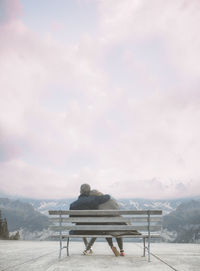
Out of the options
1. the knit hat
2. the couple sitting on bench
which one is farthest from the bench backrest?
the knit hat

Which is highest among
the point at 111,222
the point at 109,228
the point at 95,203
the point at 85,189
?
the point at 85,189

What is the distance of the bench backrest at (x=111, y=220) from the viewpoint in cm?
746

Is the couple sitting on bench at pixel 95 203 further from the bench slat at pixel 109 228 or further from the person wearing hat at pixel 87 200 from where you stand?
the bench slat at pixel 109 228

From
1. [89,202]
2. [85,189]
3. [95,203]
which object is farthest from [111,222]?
[85,189]

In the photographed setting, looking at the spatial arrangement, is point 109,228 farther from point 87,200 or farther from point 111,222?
point 87,200

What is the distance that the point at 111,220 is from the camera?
7555 millimetres

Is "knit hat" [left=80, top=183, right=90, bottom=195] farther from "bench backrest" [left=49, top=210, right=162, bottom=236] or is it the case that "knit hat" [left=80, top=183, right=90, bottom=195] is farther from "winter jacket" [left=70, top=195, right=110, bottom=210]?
"bench backrest" [left=49, top=210, right=162, bottom=236]

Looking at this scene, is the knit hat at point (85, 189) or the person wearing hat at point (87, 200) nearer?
the person wearing hat at point (87, 200)

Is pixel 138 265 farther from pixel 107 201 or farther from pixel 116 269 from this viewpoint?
pixel 107 201

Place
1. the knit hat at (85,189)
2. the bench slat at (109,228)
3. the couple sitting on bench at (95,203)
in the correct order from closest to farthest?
the bench slat at (109,228) < the couple sitting on bench at (95,203) < the knit hat at (85,189)

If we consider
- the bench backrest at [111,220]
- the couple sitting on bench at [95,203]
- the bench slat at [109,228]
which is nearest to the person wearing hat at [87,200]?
the couple sitting on bench at [95,203]

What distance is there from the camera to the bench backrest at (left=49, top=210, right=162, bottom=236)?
7.46 m

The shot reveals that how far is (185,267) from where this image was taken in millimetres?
6340

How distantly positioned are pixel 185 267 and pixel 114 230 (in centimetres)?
206
